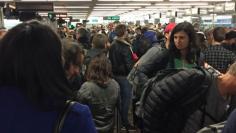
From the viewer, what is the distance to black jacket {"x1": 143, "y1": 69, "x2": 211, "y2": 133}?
3.16 m

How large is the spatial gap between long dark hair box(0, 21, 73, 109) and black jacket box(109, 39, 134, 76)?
4.67 m

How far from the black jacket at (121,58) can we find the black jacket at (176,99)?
9.44 feet

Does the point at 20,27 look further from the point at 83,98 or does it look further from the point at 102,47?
the point at 102,47

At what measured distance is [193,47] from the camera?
4.17 metres

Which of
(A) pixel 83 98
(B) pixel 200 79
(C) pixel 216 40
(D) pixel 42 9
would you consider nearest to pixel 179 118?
(B) pixel 200 79

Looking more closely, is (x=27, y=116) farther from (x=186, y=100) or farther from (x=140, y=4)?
(x=140, y=4)

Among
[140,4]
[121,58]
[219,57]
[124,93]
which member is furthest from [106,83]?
[140,4]

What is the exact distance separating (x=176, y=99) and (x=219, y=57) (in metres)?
2.29

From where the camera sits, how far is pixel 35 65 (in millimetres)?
1488

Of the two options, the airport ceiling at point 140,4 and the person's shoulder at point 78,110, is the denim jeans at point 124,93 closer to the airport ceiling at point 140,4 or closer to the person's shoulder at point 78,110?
the person's shoulder at point 78,110

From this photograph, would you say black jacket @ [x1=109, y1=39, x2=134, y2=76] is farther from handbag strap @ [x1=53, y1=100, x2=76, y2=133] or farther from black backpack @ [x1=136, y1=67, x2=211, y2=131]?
handbag strap @ [x1=53, y1=100, x2=76, y2=133]

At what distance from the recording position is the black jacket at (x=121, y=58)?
621 centimetres

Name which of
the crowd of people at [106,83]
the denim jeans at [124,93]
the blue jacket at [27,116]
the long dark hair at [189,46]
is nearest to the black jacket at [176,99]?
the crowd of people at [106,83]

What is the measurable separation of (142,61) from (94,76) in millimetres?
562
